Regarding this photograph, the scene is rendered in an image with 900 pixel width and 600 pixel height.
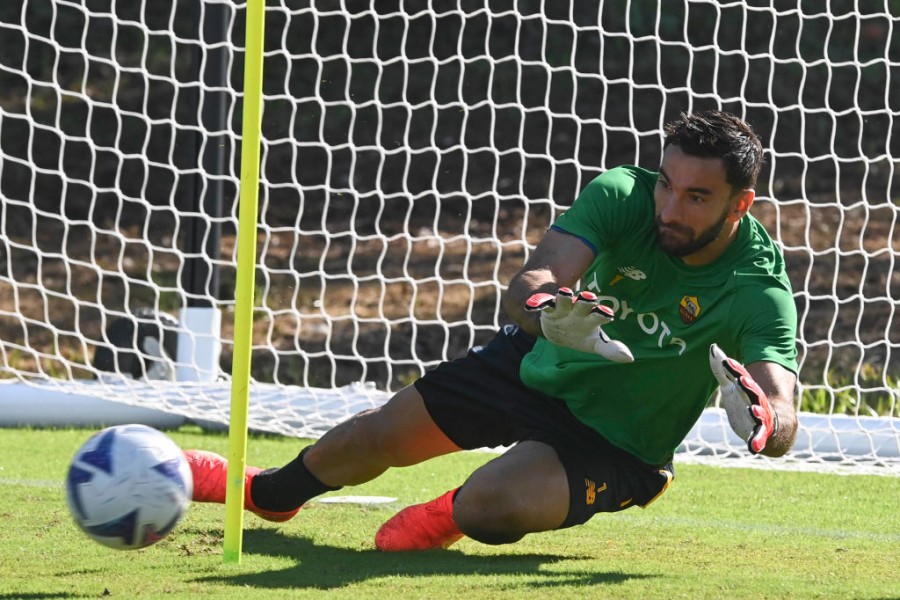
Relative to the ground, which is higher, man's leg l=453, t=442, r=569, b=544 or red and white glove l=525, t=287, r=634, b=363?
red and white glove l=525, t=287, r=634, b=363

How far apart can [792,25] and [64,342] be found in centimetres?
680

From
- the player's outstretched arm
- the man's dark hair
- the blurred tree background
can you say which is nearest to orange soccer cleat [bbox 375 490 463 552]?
the player's outstretched arm

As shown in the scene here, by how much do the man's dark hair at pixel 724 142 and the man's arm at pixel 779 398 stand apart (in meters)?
0.57

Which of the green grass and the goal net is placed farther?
the goal net

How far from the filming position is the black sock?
181 inches

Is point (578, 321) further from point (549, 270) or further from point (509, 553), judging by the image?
point (509, 553)

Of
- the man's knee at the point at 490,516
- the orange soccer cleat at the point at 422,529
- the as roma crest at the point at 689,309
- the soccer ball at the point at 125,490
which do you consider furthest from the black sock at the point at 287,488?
the as roma crest at the point at 689,309

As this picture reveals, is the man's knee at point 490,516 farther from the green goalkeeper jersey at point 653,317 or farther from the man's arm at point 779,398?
the man's arm at point 779,398

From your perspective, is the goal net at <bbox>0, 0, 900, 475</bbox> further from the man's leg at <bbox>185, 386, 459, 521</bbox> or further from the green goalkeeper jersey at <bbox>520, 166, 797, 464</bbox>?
the green goalkeeper jersey at <bbox>520, 166, 797, 464</bbox>

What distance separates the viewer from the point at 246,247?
3.78 metres

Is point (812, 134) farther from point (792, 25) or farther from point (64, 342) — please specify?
point (64, 342)

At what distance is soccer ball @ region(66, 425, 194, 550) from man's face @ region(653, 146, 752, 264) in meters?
1.59

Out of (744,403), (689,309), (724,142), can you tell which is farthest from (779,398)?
(724,142)

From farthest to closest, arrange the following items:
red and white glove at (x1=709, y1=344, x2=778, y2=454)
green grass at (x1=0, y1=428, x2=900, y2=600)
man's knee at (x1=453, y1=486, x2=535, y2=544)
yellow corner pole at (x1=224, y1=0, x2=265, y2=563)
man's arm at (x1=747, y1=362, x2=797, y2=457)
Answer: man's knee at (x1=453, y1=486, x2=535, y2=544)
yellow corner pole at (x1=224, y1=0, x2=265, y2=563)
green grass at (x1=0, y1=428, x2=900, y2=600)
man's arm at (x1=747, y1=362, x2=797, y2=457)
red and white glove at (x1=709, y1=344, x2=778, y2=454)
